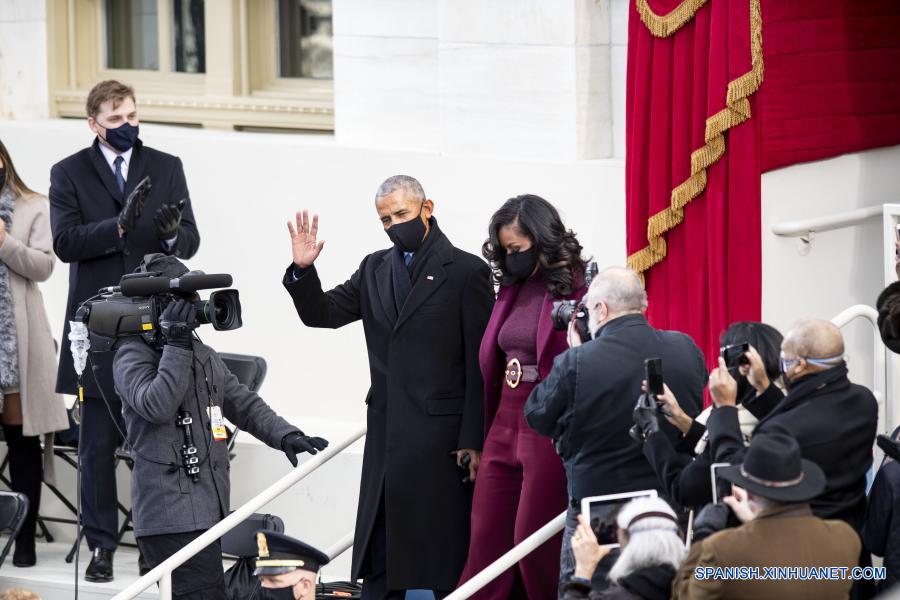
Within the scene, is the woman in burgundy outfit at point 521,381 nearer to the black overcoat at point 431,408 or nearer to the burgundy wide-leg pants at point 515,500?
the burgundy wide-leg pants at point 515,500

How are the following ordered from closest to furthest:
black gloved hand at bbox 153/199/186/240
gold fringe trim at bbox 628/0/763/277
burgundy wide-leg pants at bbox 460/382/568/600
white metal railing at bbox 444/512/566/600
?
1. white metal railing at bbox 444/512/566/600
2. burgundy wide-leg pants at bbox 460/382/568/600
3. gold fringe trim at bbox 628/0/763/277
4. black gloved hand at bbox 153/199/186/240

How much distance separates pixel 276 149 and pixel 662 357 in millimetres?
3554

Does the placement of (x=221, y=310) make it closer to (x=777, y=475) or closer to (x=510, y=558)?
(x=510, y=558)

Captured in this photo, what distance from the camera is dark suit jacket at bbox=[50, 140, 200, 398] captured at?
6.44 m

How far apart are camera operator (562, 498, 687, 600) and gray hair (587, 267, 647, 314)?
2.26 ft

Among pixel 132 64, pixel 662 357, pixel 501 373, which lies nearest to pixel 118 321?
pixel 501 373

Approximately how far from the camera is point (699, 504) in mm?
4188

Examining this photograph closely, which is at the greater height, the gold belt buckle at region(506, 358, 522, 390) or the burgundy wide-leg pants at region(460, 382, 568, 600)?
the gold belt buckle at region(506, 358, 522, 390)

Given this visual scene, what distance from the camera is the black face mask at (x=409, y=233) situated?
541 cm

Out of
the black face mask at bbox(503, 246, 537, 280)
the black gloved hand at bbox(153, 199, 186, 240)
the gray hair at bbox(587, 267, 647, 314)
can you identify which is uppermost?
the black gloved hand at bbox(153, 199, 186, 240)

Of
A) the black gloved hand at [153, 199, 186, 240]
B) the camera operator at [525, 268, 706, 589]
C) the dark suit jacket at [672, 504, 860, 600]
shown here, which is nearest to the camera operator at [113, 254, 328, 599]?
the black gloved hand at [153, 199, 186, 240]

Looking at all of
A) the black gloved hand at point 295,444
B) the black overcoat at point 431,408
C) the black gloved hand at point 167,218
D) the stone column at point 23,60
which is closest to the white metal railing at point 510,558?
the black overcoat at point 431,408

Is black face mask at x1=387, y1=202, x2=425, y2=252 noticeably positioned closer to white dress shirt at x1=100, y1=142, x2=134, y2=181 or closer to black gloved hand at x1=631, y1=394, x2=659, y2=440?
black gloved hand at x1=631, y1=394, x2=659, y2=440

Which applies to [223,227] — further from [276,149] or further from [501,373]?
[501,373]
